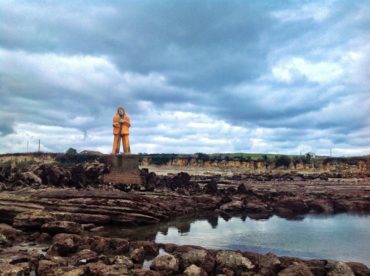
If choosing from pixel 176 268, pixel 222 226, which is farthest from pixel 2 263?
pixel 222 226

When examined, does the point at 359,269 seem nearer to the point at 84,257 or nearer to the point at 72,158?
the point at 84,257

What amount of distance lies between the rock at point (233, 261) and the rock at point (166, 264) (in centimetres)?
175

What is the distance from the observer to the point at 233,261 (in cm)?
1689

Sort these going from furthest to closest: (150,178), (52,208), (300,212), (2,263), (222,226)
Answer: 1. (150,178)
2. (300,212)
3. (222,226)
4. (52,208)
5. (2,263)

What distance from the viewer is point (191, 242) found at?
24.0 m

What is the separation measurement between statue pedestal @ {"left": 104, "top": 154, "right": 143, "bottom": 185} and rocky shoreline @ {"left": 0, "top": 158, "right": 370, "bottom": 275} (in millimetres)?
1114

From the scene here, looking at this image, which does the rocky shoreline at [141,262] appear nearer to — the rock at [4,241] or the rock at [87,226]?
the rock at [4,241]

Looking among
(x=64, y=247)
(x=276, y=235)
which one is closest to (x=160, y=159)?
(x=276, y=235)

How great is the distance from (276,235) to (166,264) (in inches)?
512

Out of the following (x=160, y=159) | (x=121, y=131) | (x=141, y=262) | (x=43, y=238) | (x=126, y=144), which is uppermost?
(x=121, y=131)

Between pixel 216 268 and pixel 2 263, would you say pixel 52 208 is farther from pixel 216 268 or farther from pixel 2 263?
pixel 216 268

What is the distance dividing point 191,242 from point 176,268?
777 cm

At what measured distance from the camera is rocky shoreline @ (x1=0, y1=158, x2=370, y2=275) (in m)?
16.0

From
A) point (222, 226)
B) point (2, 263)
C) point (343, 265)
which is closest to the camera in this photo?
point (2, 263)
